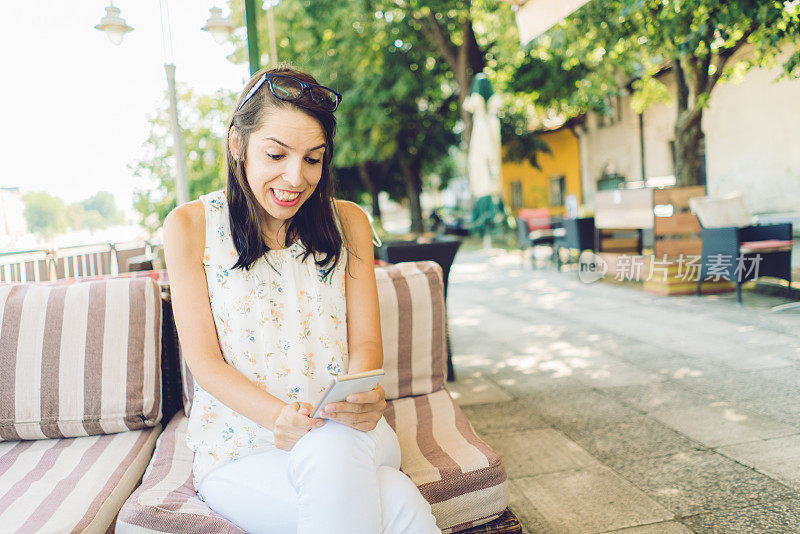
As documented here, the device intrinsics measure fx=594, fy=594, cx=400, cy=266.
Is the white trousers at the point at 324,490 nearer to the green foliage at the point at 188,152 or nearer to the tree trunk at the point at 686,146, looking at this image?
the green foliage at the point at 188,152

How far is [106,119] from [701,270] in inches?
295

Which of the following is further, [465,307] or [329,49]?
[329,49]

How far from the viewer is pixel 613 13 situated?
829cm

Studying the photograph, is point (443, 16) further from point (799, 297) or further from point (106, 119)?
point (799, 297)

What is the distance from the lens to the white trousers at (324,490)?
1.42 meters

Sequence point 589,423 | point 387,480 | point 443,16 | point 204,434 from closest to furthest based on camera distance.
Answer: point 387,480 → point 204,434 → point 589,423 → point 443,16

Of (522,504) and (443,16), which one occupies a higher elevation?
(443,16)

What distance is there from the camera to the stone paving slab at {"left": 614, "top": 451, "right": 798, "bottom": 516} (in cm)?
257

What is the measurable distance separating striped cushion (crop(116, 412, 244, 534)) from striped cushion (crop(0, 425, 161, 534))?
77 mm

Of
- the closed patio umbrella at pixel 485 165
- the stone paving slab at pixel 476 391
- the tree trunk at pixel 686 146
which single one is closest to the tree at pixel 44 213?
the stone paving slab at pixel 476 391

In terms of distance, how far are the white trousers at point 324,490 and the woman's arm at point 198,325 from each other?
0.16 metres

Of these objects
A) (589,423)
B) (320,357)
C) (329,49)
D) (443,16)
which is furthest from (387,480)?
(329,49)

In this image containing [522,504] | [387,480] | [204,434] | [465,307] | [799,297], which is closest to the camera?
[387,480]

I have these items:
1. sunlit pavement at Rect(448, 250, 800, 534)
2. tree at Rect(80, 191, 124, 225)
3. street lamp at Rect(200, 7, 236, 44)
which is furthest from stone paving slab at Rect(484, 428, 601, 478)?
tree at Rect(80, 191, 124, 225)
